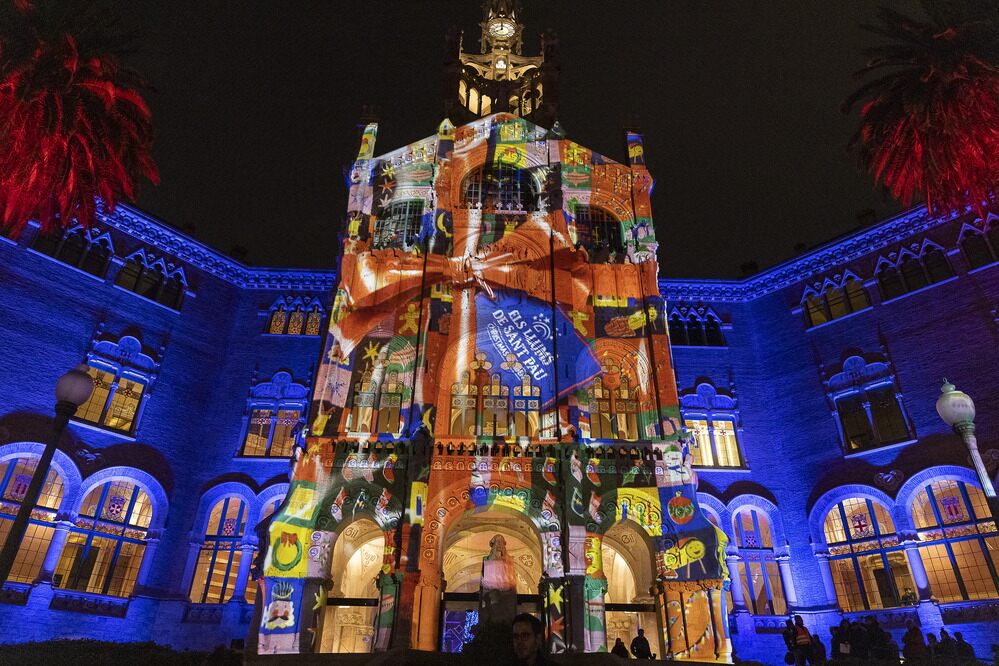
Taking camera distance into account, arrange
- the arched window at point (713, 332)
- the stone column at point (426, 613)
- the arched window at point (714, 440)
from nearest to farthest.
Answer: the stone column at point (426, 613) → the arched window at point (714, 440) → the arched window at point (713, 332)

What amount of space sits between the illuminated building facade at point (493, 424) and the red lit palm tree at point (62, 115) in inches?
348

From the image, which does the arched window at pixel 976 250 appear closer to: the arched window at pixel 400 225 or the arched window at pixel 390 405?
the arched window at pixel 400 225

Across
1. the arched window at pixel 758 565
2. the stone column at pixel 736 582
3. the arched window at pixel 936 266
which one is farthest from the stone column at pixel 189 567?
the arched window at pixel 936 266

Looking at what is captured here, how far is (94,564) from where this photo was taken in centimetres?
2350

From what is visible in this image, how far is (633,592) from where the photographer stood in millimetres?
24469

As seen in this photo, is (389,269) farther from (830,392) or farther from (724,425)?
(830,392)

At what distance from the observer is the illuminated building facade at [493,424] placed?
21.1 meters

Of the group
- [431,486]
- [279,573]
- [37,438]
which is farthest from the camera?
[37,438]

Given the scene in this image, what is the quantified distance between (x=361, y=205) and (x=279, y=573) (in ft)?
50.4

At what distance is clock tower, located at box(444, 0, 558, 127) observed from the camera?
36.1 m

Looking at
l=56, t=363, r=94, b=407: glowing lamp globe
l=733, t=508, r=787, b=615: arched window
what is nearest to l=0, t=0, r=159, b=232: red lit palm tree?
l=56, t=363, r=94, b=407: glowing lamp globe

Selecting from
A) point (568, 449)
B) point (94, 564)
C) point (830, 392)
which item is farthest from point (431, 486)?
point (830, 392)

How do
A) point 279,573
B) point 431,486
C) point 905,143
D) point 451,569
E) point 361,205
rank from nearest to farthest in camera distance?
point 905,143
point 279,573
point 431,486
point 451,569
point 361,205

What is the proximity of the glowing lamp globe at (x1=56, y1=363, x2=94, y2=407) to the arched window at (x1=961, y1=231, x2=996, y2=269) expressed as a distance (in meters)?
29.6
